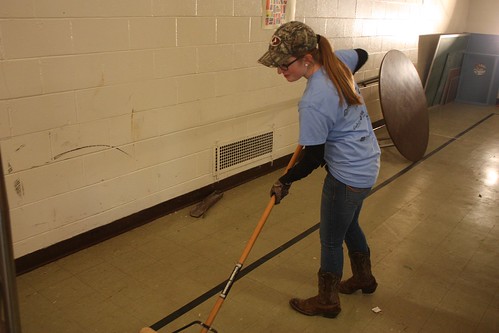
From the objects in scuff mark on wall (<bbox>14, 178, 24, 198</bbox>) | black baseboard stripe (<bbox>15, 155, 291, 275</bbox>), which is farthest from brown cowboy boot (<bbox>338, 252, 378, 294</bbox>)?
scuff mark on wall (<bbox>14, 178, 24, 198</bbox>)

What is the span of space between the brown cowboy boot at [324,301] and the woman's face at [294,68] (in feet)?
3.10

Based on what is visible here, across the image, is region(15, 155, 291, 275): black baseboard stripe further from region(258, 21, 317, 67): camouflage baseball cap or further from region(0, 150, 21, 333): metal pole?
region(0, 150, 21, 333): metal pole

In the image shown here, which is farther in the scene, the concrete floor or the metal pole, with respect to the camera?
the concrete floor

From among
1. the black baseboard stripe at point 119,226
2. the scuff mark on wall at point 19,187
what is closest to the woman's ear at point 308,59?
the scuff mark on wall at point 19,187

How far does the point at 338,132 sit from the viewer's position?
74.5 inches

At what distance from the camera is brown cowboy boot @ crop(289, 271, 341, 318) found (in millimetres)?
2184

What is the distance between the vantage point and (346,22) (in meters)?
4.53

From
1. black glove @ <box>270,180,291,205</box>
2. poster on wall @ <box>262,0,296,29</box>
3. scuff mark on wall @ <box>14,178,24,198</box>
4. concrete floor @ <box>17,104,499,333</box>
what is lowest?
concrete floor @ <box>17,104,499,333</box>

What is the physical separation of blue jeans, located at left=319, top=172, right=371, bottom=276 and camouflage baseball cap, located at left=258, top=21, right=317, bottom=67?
56 cm

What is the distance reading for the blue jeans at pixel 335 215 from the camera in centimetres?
199

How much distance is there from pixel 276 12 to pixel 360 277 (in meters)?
2.24

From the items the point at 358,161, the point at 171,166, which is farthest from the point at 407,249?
the point at 171,166

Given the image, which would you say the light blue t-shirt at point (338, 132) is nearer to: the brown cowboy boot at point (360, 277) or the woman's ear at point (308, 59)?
the woman's ear at point (308, 59)

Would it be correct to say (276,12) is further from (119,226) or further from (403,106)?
(119,226)
